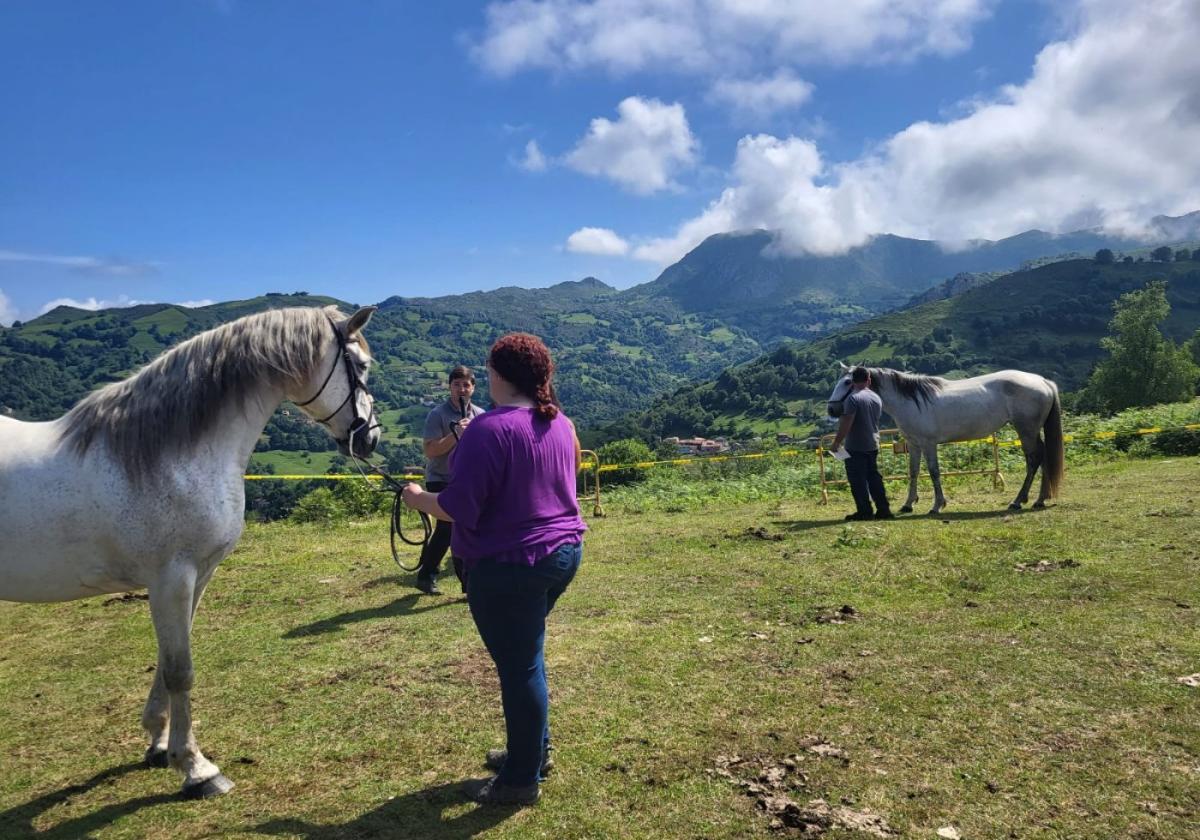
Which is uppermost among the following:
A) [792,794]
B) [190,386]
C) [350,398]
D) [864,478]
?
[190,386]

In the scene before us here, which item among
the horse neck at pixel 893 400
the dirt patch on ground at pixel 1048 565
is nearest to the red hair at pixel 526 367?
the dirt patch on ground at pixel 1048 565

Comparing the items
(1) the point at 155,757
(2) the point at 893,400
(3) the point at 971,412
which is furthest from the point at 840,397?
(1) the point at 155,757

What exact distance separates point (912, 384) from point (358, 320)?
9726 millimetres

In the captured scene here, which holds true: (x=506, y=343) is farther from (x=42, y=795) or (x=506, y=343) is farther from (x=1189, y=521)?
(x=1189, y=521)

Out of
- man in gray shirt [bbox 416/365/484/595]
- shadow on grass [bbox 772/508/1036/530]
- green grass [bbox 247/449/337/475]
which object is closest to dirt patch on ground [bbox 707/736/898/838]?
man in gray shirt [bbox 416/365/484/595]

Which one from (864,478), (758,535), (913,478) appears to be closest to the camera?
(758,535)

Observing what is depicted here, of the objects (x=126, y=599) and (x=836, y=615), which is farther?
(x=126, y=599)

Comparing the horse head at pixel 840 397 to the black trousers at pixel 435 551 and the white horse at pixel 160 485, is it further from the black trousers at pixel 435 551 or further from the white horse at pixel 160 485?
the white horse at pixel 160 485

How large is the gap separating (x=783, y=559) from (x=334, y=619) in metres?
5.05

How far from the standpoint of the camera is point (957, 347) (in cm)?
11419

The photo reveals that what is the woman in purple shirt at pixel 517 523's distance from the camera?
114 inches

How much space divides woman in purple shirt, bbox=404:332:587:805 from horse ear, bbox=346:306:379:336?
3.65 feet

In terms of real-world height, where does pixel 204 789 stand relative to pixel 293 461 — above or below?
below

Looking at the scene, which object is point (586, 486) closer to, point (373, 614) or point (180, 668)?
point (373, 614)
